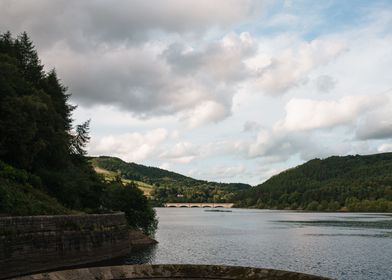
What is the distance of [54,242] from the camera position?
38.0 meters

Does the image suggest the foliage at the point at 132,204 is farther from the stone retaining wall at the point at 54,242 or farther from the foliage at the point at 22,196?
the foliage at the point at 22,196

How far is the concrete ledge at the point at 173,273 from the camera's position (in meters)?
22.8

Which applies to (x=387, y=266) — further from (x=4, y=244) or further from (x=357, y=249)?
(x=4, y=244)

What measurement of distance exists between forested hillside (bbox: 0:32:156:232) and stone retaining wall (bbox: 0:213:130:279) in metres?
3.00

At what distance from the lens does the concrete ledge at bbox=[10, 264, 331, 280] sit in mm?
22750

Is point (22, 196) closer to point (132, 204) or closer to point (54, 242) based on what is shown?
point (54, 242)

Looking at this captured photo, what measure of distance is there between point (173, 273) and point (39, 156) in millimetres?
39063

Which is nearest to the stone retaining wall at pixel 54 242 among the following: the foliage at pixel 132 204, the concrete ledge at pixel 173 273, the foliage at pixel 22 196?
the foliage at pixel 22 196

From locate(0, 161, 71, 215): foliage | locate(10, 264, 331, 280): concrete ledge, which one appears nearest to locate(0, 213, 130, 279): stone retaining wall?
locate(0, 161, 71, 215): foliage

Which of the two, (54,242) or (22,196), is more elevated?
(22,196)

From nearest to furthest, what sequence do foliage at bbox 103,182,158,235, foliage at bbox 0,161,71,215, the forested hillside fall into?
foliage at bbox 0,161,71,215 → the forested hillside → foliage at bbox 103,182,158,235

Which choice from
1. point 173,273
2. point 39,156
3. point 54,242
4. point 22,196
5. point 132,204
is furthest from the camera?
point 132,204

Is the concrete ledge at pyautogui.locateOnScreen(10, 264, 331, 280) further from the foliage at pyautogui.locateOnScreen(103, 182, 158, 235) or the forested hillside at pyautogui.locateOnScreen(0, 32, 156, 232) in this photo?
the foliage at pyautogui.locateOnScreen(103, 182, 158, 235)

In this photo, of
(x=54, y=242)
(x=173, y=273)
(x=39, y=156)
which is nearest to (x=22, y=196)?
(x=54, y=242)
